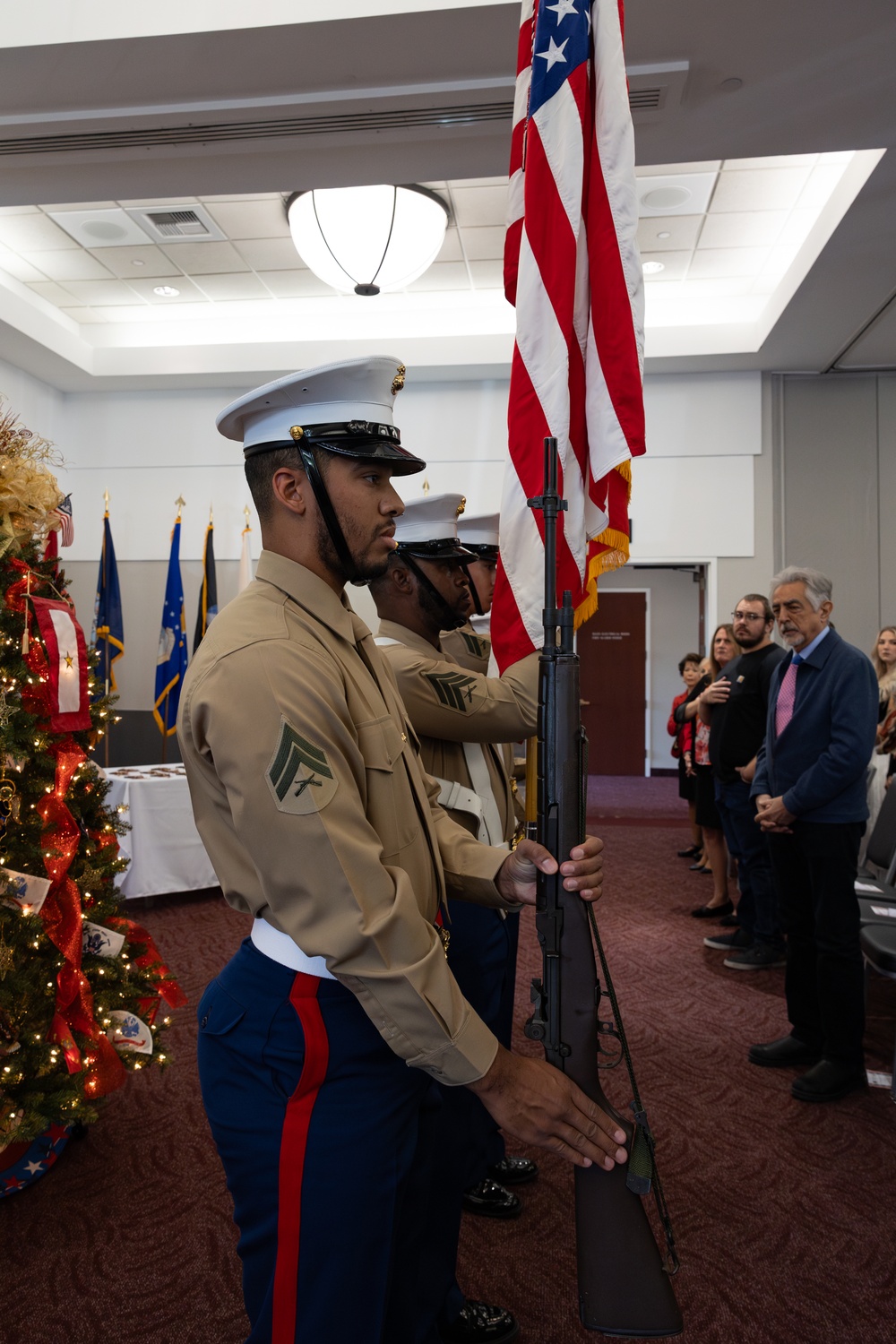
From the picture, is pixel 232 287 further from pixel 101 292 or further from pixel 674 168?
pixel 674 168

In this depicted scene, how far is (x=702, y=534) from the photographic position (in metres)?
7.11

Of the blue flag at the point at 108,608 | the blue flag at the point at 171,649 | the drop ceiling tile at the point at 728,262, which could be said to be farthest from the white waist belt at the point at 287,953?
the blue flag at the point at 108,608

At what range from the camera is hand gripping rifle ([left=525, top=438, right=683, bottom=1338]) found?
3.71ft

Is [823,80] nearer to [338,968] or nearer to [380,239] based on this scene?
[380,239]

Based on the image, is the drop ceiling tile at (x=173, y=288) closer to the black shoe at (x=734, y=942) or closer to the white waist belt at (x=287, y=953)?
the black shoe at (x=734, y=942)

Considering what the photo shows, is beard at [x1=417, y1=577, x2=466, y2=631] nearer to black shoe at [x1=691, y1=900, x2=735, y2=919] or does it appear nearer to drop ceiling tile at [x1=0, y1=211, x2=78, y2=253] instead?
black shoe at [x1=691, y1=900, x2=735, y2=919]

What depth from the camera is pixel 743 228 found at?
5691 millimetres

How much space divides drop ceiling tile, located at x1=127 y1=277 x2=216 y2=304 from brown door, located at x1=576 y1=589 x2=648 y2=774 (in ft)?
21.1

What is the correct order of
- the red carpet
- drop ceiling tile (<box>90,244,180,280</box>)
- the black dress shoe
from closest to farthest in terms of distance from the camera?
the red carpet, the black dress shoe, drop ceiling tile (<box>90,244,180,280</box>)

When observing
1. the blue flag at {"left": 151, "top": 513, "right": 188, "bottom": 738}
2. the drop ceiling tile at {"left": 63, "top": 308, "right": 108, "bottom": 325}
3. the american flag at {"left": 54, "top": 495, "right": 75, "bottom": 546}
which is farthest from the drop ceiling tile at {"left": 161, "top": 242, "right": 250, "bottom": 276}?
the american flag at {"left": 54, "top": 495, "right": 75, "bottom": 546}

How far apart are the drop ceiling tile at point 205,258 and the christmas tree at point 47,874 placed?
4.14 meters

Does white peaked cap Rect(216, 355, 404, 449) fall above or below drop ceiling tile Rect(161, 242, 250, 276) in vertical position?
below

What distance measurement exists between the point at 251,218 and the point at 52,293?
2125mm

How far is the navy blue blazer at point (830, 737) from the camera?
281 centimetres
